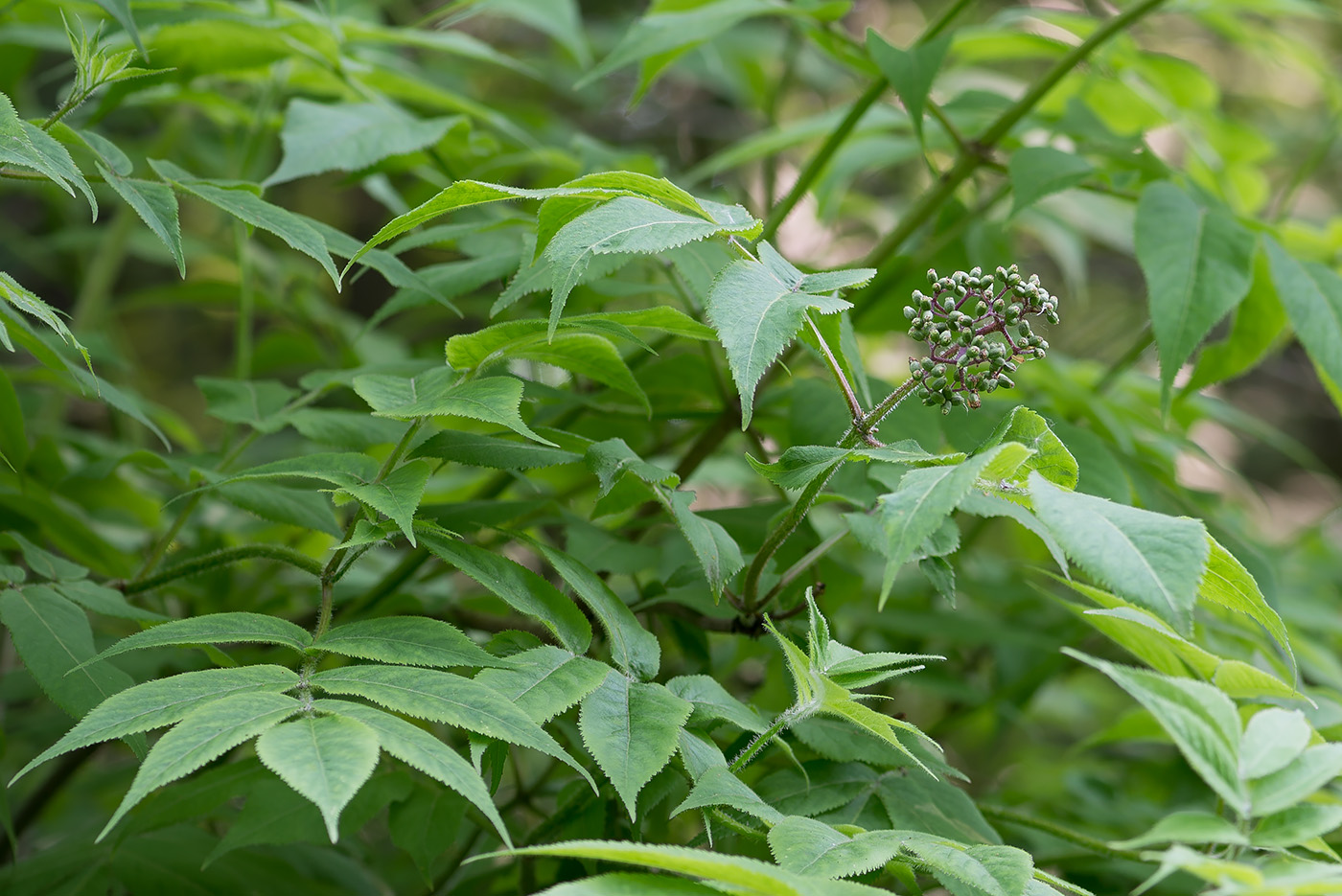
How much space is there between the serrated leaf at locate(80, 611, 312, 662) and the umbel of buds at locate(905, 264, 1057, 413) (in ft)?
1.07

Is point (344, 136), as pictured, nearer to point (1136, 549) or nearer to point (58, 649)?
point (58, 649)

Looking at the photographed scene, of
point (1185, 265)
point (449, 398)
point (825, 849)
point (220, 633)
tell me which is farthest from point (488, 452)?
point (1185, 265)

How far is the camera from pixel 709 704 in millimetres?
537

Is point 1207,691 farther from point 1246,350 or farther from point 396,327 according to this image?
point 396,327

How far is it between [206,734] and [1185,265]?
677mm

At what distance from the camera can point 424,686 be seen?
1.48 feet

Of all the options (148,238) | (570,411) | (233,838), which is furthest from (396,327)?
(233,838)

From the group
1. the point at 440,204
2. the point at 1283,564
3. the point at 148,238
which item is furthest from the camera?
the point at 148,238

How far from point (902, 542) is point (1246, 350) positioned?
621mm

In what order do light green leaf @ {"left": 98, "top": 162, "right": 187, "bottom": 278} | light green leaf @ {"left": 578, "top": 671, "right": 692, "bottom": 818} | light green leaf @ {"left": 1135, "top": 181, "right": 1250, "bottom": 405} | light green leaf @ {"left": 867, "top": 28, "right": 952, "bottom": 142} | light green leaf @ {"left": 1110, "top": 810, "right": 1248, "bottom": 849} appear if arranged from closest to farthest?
light green leaf @ {"left": 1110, "top": 810, "right": 1248, "bottom": 849}
light green leaf @ {"left": 578, "top": 671, "right": 692, "bottom": 818}
light green leaf @ {"left": 98, "top": 162, "right": 187, "bottom": 278}
light green leaf @ {"left": 1135, "top": 181, "right": 1250, "bottom": 405}
light green leaf @ {"left": 867, "top": 28, "right": 952, "bottom": 142}

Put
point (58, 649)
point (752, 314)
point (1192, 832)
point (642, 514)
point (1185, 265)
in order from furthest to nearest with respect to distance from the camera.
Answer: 1. point (642, 514)
2. point (1185, 265)
3. point (58, 649)
4. point (752, 314)
5. point (1192, 832)

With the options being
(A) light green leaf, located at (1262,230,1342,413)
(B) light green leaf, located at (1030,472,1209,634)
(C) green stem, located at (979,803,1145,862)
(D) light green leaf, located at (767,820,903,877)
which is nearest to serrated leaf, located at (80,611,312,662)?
(D) light green leaf, located at (767,820,903,877)

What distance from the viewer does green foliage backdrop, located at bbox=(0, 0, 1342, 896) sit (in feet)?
1.43

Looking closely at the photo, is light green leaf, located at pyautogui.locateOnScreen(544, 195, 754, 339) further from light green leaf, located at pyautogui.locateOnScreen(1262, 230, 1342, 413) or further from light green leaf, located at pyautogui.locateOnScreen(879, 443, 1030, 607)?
light green leaf, located at pyautogui.locateOnScreen(1262, 230, 1342, 413)
